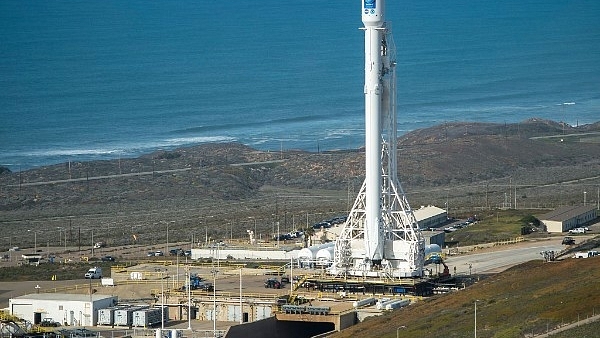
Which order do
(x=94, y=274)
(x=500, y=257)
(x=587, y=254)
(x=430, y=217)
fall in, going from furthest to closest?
(x=430, y=217) < (x=94, y=274) < (x=500, y=257) < (x=587, y=254)

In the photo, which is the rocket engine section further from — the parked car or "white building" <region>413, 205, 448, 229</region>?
"white building" <region>413, 205, 448, 229</region>

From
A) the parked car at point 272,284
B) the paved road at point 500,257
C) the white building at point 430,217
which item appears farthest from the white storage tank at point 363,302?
the white building at point 430,217

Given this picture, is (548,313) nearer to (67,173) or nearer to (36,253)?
(36,253)

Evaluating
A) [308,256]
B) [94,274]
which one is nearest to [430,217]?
[308,256]

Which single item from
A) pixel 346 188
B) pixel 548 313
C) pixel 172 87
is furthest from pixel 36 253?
pixel 172 87

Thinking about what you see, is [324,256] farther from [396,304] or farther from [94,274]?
[94,274]

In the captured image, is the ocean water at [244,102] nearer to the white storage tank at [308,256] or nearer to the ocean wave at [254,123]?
the ocean wave at [254,123]

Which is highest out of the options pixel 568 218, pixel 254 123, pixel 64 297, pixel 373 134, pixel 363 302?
pixel 254 123
